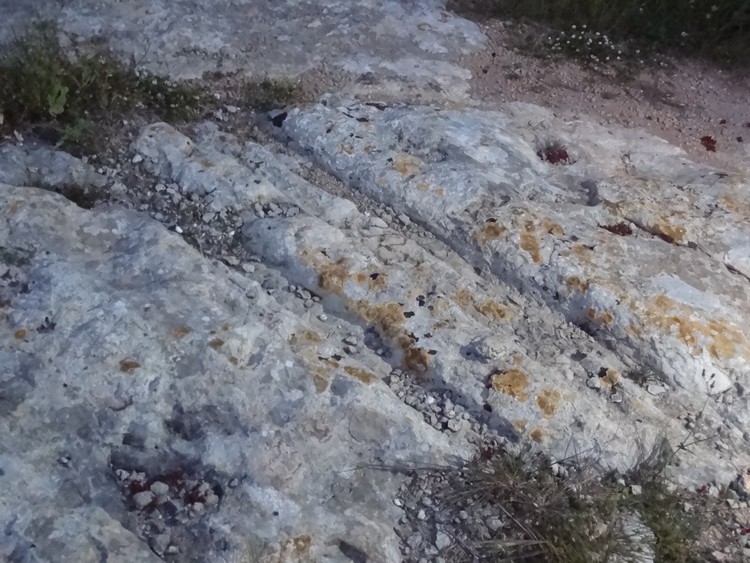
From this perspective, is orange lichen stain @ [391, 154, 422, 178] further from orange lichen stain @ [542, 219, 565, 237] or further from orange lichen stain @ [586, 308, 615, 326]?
orange lichen stain @ [586, 308, 615, 326]

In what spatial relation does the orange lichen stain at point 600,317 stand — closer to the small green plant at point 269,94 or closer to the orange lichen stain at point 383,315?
the orange lichen stain at point 383,315

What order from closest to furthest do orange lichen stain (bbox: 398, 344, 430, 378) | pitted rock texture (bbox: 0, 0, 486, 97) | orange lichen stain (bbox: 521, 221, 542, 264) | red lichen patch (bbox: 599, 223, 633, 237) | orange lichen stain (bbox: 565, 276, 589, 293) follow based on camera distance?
orange lichen stain (bbox: 398, 344, 430, 378) → orange lichen stain (bbox: 565, 276, 589, 293) → orange lichen stain (bbox: 521, 221, 542, 264) → red lichen patch (bbox: 599, 223, 633, 237) → pitted rock texture (bbox: 0, 0, 486, 97)

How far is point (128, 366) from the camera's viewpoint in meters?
3.55

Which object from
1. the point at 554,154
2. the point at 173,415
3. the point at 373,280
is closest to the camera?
the point at 173,415

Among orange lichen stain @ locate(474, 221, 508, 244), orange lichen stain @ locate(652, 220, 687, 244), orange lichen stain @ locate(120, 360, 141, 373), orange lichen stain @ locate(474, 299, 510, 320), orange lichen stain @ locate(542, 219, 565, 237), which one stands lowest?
orange lichen stain @ locate(120, 360, 141, 373)

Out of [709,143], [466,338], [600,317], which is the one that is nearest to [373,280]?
[466,338]

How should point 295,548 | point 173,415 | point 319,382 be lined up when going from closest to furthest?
point 295,548
point 173,415
point 319,382

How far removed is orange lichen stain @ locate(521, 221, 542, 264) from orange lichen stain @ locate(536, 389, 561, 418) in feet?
3.28

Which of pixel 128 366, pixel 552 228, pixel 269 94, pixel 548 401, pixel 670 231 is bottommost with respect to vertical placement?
pixel 128 366

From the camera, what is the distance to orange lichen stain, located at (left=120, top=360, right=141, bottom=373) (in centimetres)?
354

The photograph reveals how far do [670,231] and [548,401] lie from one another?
1.83m

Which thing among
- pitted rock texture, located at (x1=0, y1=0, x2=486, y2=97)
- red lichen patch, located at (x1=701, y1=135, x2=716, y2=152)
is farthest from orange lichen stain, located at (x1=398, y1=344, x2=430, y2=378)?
red lichen patch, located at (x1=701, y1=135, x2=716, y2=152)

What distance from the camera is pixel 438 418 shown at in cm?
382

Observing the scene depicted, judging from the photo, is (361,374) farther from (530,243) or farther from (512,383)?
(530,243)
